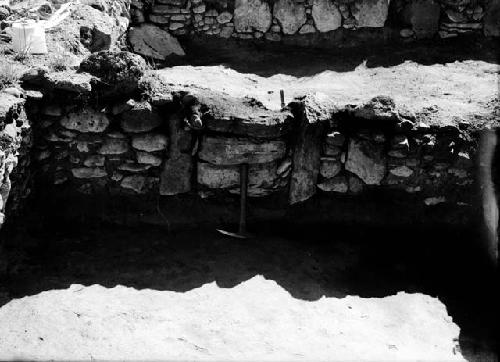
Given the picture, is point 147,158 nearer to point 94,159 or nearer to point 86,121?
point 94,159

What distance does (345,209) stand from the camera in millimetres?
5062

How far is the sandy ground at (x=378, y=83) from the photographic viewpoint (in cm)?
564

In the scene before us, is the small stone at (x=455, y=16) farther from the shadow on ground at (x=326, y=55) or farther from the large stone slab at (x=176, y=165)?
the large stone slab at (x=176, y=165)

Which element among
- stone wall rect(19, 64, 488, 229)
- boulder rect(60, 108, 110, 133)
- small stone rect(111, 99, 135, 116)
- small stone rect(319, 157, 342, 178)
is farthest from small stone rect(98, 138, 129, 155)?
small stone rect(319, 157, 342, 178)

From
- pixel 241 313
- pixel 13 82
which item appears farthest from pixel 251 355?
pixel 13 82

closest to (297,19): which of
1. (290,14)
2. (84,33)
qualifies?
(290,14)

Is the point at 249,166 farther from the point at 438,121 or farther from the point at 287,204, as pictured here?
the point at 438,121

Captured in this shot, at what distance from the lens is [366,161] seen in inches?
190

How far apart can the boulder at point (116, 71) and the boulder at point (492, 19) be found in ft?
17.2

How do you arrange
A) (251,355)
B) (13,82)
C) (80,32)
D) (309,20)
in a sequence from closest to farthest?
(251,355), (13,82), (80,32), (309,20)

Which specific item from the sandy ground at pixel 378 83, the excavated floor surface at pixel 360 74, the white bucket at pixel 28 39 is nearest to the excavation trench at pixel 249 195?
the sandy ground at pixel 378 83

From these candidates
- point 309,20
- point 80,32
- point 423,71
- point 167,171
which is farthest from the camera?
point 309,20

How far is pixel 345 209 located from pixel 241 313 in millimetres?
1559

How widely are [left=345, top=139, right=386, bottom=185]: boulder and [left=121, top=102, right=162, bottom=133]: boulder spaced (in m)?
1.83
